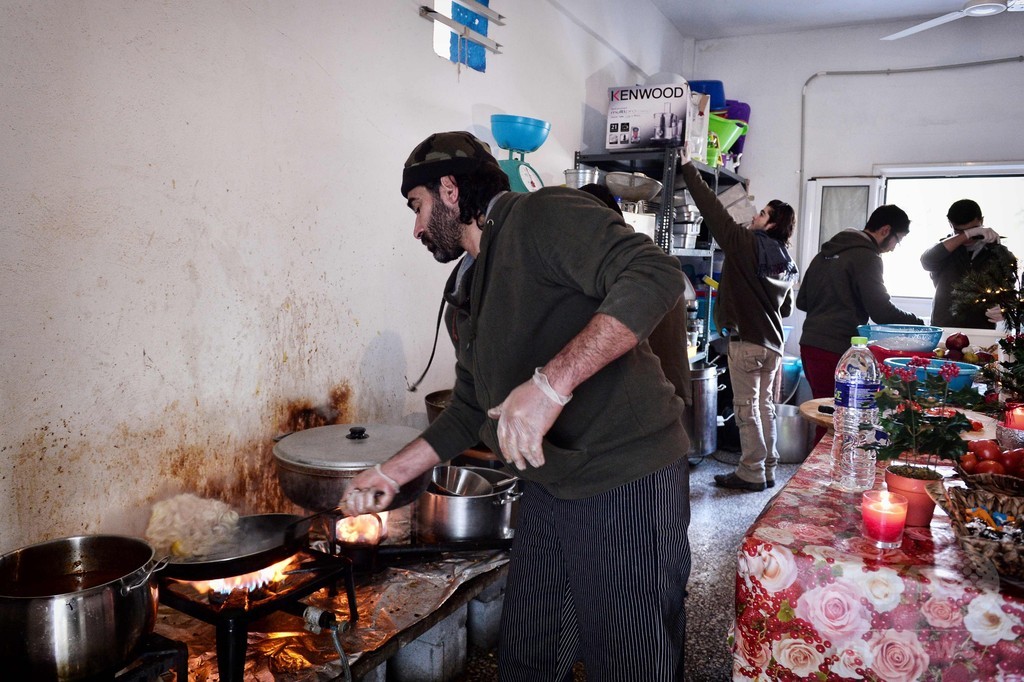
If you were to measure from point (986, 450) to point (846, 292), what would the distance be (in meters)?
3.15

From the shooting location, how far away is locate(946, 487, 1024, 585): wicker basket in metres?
1.35

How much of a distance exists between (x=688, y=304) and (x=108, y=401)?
409cm

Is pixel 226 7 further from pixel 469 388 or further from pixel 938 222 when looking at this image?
pixel 938 222

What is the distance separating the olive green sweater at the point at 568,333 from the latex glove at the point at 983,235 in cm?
426

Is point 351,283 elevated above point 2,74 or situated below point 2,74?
below

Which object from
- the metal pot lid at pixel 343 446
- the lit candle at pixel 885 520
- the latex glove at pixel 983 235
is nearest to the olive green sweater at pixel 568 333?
the lit candle at pixel 885 520

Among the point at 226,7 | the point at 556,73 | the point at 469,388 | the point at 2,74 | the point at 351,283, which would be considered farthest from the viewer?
the point at 556,73

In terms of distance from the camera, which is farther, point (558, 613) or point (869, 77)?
point (869, 77)

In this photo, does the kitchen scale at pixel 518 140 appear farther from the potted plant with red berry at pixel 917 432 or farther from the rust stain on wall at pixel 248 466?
the potted plant with red berry at pixel 917 432

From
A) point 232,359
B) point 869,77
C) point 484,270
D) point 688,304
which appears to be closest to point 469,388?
point 484,270

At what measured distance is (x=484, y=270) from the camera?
175 centimetres

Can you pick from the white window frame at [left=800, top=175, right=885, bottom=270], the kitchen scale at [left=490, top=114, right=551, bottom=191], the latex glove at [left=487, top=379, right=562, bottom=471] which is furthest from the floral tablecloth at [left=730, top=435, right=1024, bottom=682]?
the white window frame at [left=800, top=175, right=885, bottom=270]

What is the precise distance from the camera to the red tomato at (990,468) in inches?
62.7

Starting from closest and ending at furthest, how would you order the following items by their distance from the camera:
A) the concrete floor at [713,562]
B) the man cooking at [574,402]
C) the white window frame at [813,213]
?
the man cooking at [574,402]
the concrete floor at [713,562]
the white window frame at [813,213]
